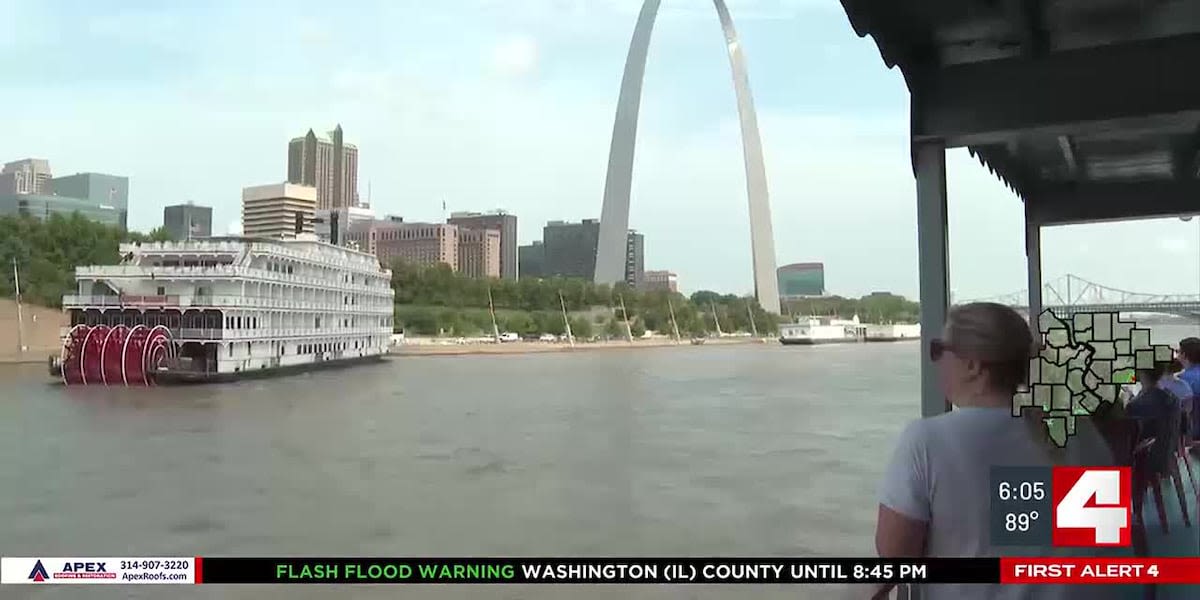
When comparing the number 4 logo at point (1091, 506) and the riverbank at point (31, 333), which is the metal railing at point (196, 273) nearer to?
the riverbank at point (31, 333)

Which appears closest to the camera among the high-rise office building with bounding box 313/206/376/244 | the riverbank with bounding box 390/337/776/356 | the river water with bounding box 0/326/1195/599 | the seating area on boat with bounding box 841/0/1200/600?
the seating area on boat with bounding box 841/0/1200/600

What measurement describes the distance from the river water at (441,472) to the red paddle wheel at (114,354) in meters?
0.38

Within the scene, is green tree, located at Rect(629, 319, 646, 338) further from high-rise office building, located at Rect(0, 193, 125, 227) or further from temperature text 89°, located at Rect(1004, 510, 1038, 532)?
temperature text 89°, located at Rect(1004, 510, 1038, 532)

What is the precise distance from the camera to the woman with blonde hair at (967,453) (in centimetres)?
58

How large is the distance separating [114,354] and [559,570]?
1549 cm

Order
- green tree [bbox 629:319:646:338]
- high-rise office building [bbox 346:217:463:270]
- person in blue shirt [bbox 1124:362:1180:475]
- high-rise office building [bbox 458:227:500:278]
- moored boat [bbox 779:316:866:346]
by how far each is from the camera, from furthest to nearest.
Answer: moored boat [bbox 779:316:866:346]
green tree [bbox 629:319:646:338]
high-rise office building [bbox 458:227:500:278]
high-rise office building [bbox 346:217:463:270]
person in blue shirt [bbox 1124:362:1180:475]

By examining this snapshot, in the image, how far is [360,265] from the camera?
59.6 ft

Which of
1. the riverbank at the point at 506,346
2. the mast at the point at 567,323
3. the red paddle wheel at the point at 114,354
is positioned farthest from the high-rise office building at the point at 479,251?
the red paddle wheel at the point at 114,354

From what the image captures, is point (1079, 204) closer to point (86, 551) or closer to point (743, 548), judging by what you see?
point (743, 548)

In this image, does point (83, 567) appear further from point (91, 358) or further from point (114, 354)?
point (91, 358)

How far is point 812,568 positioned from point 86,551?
17.5ft

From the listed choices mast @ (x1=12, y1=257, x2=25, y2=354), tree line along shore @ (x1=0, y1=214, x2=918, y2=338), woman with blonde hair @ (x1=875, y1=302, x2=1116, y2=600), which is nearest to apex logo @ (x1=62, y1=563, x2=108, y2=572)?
woman with blonde hair @ (x1=875, y1=302, x2=1116, y2=600)

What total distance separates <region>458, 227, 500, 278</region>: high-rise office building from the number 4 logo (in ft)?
73.3

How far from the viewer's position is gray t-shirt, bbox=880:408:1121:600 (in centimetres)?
58
